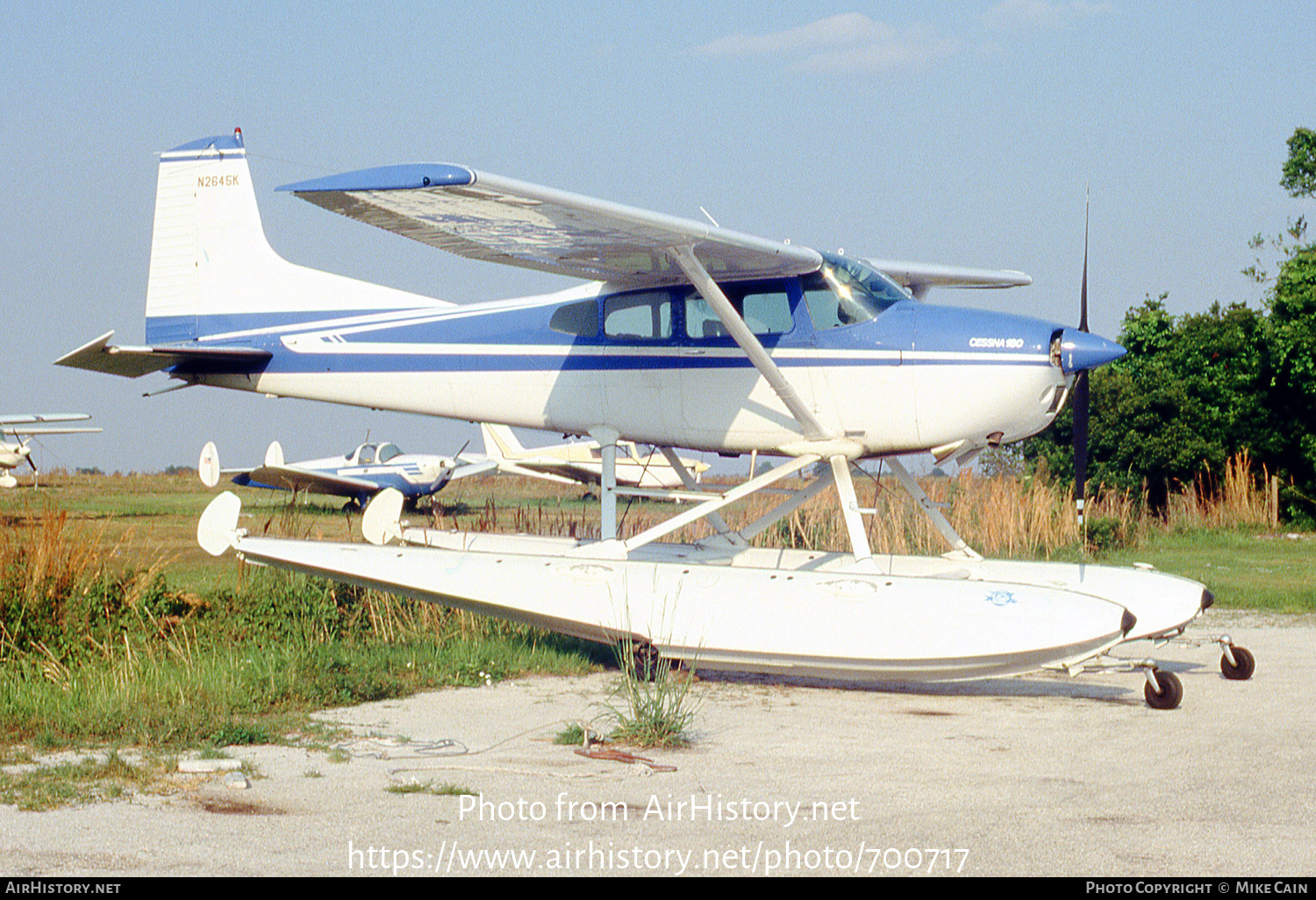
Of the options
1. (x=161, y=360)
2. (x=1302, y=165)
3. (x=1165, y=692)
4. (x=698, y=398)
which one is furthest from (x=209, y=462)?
(x=1302, y=165)

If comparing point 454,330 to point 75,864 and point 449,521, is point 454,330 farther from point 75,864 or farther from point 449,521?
point 75,864

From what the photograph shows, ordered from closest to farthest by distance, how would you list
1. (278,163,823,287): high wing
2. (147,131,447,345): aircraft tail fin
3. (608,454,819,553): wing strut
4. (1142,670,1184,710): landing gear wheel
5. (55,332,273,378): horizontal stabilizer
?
1. (278,163,823,287): high wing
2. (1142,670,1184,710): landing gear wheel
3. (608,454,819,553): wing strut
4. (55,332,273,378): horizontal stabilizer
5. (147,131,447,345): aircraft tail fin

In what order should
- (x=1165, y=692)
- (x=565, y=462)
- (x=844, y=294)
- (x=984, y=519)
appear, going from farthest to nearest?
(x=565, y=462) → (x=984, y=519) → (x=844, y=294) → (x=1165, y=692)

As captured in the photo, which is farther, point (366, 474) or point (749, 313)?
point (366, 474)

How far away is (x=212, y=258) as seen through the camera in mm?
11336

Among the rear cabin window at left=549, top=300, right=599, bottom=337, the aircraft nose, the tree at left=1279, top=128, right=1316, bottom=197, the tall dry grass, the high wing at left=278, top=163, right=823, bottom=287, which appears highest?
the tree at left=1279, top=128, right=1316, bottom=197

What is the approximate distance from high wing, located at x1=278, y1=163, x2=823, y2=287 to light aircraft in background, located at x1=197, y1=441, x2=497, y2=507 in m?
18.2

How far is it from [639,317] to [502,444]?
2330 cm

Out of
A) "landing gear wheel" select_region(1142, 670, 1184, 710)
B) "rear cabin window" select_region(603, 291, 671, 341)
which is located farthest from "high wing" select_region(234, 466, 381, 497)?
"landing gear wheel" select_region(1142, 670, 1184, 710)

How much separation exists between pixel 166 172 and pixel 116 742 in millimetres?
7414

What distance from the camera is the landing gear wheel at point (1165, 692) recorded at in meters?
7.08

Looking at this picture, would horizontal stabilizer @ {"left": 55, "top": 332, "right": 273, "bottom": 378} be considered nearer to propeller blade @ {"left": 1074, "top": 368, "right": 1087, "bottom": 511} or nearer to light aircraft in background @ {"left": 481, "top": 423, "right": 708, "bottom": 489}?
propeller blade @ {"left": 1074, "top": 368, "right": 1087, "bottom": 511}

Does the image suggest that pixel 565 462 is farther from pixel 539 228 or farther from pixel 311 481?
pixel 539 228

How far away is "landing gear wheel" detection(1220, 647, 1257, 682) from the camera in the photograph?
8047 mm
